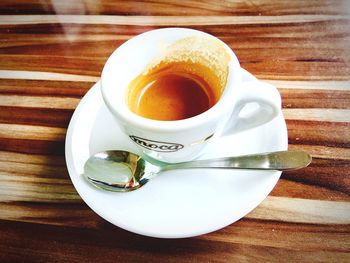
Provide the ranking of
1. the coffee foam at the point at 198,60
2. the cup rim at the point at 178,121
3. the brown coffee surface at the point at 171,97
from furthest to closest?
the brown coffee surface at the point at 171,97
the coffee foam at the point at 198,60
the cup rim at the point at 178,121

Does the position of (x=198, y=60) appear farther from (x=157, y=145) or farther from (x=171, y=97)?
(x=157, y=145)

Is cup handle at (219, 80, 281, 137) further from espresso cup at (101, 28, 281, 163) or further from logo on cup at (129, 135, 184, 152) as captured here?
logo on cup at (129, 135, 184, 152)


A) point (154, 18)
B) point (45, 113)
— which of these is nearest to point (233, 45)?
point (154, 18)

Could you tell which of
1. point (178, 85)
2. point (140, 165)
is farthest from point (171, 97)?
point (140, 165)

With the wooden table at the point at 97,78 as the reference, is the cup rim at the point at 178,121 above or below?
above

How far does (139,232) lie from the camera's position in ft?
1.71

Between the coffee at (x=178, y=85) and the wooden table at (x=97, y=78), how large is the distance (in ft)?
0.49

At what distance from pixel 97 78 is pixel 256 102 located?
0.44m

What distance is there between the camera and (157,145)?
0.51m

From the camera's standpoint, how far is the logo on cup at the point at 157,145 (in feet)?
1.66

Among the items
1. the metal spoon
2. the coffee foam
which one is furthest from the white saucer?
the coffee foam

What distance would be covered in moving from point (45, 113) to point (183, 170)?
14.5 inches

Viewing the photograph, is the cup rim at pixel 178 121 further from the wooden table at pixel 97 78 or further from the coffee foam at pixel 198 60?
the wooden table at pixel 97 78

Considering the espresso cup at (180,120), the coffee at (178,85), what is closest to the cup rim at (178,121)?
the espresso cup at (180,120)
